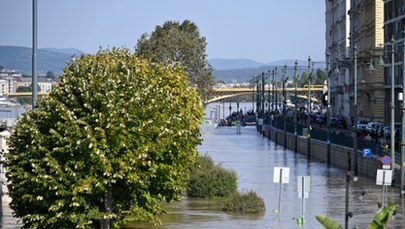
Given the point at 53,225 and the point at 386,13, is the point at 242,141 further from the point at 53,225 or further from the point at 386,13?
the point at 53,225

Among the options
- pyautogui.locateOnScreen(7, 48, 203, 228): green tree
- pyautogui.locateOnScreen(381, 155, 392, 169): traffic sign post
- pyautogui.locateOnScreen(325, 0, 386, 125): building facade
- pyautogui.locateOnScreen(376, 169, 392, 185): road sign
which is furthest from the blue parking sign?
pyautogui.locateOnScreen(7, 48, 203, 228): green tree

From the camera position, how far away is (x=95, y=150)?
33062 millimetres

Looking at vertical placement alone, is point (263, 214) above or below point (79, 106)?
below

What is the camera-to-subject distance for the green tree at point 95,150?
33.4m

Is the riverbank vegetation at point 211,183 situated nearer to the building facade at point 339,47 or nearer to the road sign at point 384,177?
the road sign at point 384,177

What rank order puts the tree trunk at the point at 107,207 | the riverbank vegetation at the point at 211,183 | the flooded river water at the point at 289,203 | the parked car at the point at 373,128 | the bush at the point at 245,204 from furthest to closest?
the parked car at the point at 373,128
the riverbank vegetation at the point at 211,183
the bush at the point at 245,204
the flooded river water at the point at 289,203
the tree trunk at the point at 107,207

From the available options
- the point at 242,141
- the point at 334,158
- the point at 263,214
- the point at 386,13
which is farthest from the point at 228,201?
the point at 242,141

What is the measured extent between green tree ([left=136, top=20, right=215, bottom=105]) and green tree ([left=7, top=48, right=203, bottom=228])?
225 feet

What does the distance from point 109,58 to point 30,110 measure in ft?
22.2

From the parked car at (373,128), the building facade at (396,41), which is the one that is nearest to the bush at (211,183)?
the parked car at (373,128)

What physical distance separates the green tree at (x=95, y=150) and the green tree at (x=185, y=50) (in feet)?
225

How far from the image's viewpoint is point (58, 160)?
3384 centimetres

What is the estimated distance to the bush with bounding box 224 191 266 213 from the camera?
51188 millimetres

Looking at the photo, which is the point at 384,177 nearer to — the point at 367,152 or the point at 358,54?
the point at 367,152
